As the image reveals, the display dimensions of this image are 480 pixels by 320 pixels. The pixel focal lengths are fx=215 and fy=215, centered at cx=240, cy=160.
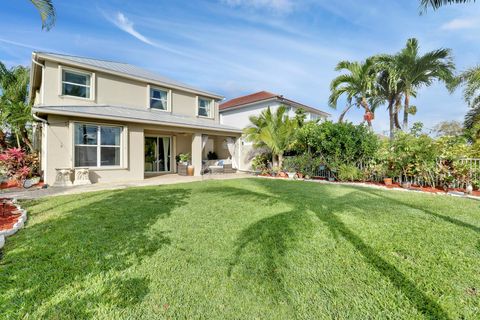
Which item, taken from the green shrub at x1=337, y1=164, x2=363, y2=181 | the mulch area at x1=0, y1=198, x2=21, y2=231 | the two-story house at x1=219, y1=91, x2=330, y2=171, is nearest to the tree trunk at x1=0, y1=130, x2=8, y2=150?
the mulch area at x1=0, y1=198, x2=21, y2=231

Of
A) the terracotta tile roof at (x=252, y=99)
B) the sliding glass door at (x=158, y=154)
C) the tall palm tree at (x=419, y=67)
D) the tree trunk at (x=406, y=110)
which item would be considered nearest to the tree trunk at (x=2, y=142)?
the sliding glass door at (x=158, y=154)

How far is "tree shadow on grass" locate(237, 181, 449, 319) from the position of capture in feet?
8.33

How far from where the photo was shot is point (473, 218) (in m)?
5.26

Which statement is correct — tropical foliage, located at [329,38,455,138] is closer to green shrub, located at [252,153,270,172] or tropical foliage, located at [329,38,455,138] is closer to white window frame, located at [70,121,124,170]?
green shrub, located at [252,153,270,172]

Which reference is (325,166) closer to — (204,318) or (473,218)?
(473,218)

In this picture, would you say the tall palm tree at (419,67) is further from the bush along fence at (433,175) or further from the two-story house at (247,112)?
the two-story house at (247,112)

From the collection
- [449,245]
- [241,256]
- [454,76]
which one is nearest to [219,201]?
[241,256]

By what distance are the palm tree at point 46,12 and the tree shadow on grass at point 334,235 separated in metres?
7.35

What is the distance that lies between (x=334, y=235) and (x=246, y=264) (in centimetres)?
203

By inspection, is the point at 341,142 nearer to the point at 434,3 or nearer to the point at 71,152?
the point at 434,3

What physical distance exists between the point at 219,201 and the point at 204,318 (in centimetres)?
479

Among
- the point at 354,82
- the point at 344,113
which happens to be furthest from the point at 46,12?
the point at 344,113

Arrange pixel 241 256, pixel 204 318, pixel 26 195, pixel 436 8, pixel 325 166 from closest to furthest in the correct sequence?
pixel 204 318 → pixel 241 256 → pixel 436 8 → pixel 26 195 → pixel 325 166

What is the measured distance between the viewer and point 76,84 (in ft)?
40.4
